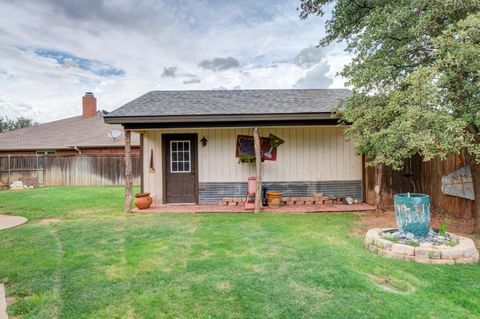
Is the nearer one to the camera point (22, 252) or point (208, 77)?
point (22, 252)

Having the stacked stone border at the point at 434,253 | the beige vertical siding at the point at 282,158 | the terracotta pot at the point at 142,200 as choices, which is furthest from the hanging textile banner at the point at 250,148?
the stacked stone border at the point at 434,253

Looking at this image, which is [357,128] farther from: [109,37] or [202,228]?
[109,37]

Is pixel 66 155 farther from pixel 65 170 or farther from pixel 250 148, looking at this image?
pixel 250 148

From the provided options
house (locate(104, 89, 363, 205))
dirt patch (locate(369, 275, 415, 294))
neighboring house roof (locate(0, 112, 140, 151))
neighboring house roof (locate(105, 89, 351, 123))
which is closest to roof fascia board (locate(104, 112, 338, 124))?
neighboring house roof (locate(105, 89, 351, 123))

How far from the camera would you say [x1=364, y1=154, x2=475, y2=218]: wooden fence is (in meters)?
5.79

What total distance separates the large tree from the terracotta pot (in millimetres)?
5303

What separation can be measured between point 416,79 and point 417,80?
18 mm

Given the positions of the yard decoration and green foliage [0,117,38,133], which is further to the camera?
green foliage [0,117,38,133]

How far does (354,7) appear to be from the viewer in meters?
5.80

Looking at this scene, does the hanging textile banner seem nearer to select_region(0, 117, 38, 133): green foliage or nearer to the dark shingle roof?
the dark shingle roof

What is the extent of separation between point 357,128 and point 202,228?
342cm

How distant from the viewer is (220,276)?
3.18 metres

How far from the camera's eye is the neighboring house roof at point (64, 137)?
607 inches

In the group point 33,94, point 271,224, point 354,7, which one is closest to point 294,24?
point 354,7
